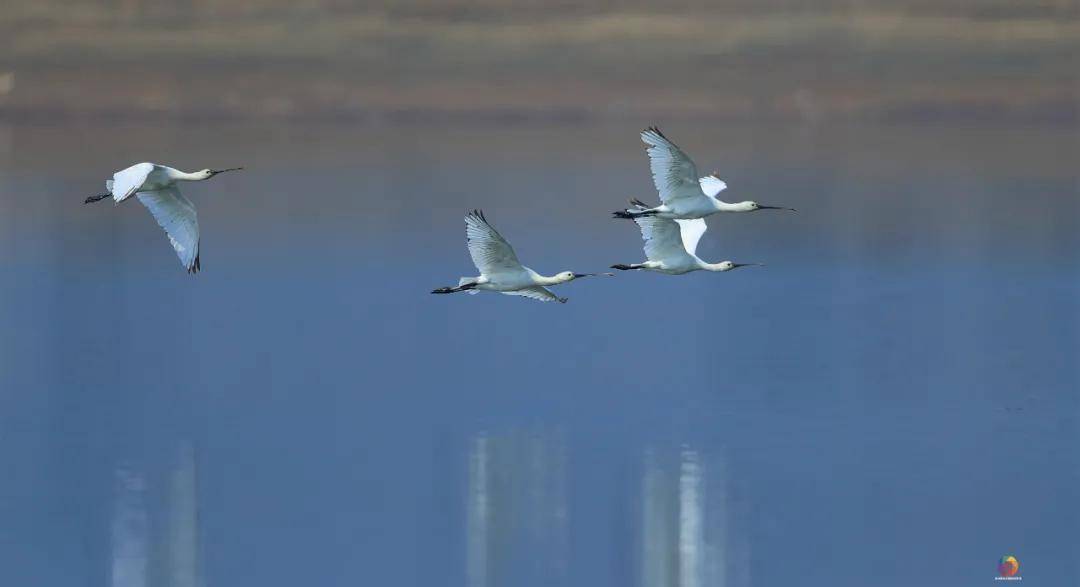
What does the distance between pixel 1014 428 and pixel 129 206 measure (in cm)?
2440

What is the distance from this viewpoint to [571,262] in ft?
108

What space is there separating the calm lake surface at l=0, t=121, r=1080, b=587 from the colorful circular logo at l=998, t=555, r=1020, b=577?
4.6 inches

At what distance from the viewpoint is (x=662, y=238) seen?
20.8 m

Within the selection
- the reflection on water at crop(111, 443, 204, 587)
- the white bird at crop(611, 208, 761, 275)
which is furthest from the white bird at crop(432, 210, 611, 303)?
the reflection on water at crop(111, 443, 204, 587)

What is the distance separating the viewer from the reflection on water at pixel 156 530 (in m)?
16.6

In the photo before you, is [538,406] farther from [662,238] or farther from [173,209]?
[173,209]

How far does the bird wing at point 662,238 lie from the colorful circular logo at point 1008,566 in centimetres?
477

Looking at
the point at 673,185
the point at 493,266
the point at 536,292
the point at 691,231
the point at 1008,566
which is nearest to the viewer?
the point at 1008,566

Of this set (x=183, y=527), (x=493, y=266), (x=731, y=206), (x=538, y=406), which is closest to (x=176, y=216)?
(x=493, y=266)

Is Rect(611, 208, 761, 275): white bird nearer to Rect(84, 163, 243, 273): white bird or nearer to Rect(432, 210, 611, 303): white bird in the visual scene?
Rect(432, 210, 611, 303): white bird

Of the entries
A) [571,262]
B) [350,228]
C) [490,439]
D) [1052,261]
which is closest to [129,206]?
[350,228]

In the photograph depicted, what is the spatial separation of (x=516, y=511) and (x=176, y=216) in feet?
12.4

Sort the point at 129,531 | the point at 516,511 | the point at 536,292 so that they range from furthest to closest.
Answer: the point at 536,292
the point at 516,511
the point at 129,531

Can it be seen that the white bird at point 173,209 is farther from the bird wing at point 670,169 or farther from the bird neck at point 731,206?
the bird neck at point 731,206
